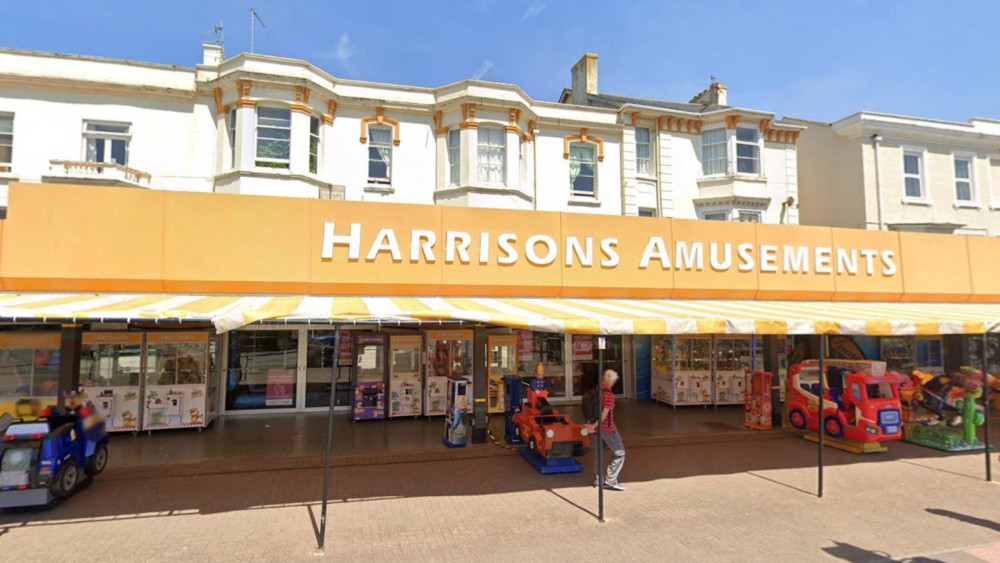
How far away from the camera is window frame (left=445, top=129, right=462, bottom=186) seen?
47.5 feet

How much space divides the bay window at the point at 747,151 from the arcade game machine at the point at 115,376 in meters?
17.3

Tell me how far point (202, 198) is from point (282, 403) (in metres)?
6.01

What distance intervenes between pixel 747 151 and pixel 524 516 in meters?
14.7

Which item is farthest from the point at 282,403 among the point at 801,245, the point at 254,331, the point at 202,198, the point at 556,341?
the point at 801,245

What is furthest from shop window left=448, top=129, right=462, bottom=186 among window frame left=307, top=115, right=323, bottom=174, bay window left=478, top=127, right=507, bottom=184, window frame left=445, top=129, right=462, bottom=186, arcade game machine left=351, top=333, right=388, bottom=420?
arcade game machine left=351, top=333, right=388, bottom=420

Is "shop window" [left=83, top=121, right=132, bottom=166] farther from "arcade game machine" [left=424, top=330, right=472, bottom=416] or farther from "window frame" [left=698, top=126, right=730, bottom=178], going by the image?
"window frame" [left=698, top=126, right=730, bottom=178]

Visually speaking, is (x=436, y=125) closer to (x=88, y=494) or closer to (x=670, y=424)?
(x=670, y=424)

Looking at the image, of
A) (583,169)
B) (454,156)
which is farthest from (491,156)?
(583,169)

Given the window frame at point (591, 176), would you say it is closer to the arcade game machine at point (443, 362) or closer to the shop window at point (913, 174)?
the arcade game machine at point (443, 362)

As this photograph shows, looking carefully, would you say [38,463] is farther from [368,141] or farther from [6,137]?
[6,137]

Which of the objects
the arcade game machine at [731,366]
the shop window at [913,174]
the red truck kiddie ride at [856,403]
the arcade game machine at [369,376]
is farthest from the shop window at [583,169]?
the shop window at [913,174]

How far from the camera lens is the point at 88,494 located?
7449mm

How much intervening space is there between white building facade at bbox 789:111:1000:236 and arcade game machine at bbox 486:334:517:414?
1268cm

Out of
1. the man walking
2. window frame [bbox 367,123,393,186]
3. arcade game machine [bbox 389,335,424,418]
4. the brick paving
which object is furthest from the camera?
window frame [bbox 367,123,393,186]
